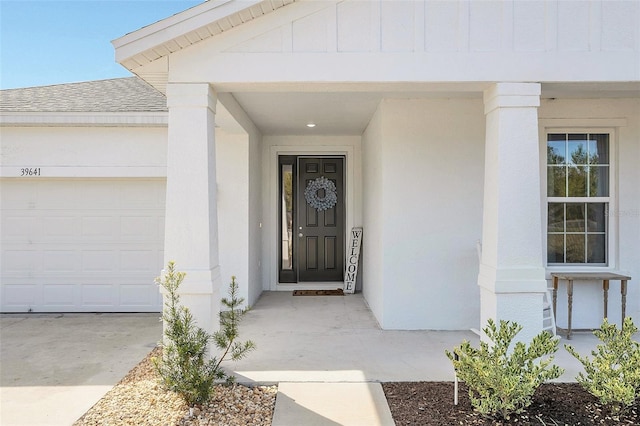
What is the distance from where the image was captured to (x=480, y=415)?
306 cm

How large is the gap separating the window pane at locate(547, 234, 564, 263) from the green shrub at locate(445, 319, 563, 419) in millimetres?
2627

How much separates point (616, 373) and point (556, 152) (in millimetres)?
3176

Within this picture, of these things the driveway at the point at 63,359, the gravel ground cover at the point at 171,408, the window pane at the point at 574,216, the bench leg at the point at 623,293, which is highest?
the window pane at the point at 574,216

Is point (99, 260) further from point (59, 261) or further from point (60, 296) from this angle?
point (60, 296)

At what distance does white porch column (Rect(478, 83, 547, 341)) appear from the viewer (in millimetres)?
3666

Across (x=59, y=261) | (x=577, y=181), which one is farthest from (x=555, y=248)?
(x=59, y=261)

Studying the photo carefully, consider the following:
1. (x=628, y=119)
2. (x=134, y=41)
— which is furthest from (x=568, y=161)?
(x=134, y=41)

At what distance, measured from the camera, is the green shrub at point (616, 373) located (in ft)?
9.46

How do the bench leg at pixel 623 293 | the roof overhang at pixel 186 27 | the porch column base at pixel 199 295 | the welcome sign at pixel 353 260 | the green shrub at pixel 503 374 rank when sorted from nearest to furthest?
the green shrub at pixel 503 374
the roof overhang at pixel 186 27
the porch column base at pixel 199 295
the bench leg at pixel 623 293
the welcome sign at pixel 353 260

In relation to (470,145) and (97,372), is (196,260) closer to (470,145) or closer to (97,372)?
(97,372)

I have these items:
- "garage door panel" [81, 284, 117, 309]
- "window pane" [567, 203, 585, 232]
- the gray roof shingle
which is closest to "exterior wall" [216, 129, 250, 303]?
the gray roof shingle

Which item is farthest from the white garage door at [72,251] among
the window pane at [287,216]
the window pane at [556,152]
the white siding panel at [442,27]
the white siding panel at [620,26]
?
the white siding panel at [620,26]

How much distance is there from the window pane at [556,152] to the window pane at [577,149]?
0.25ft

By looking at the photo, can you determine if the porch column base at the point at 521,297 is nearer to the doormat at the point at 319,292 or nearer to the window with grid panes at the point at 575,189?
the window with grid panes at the point at 575,189
